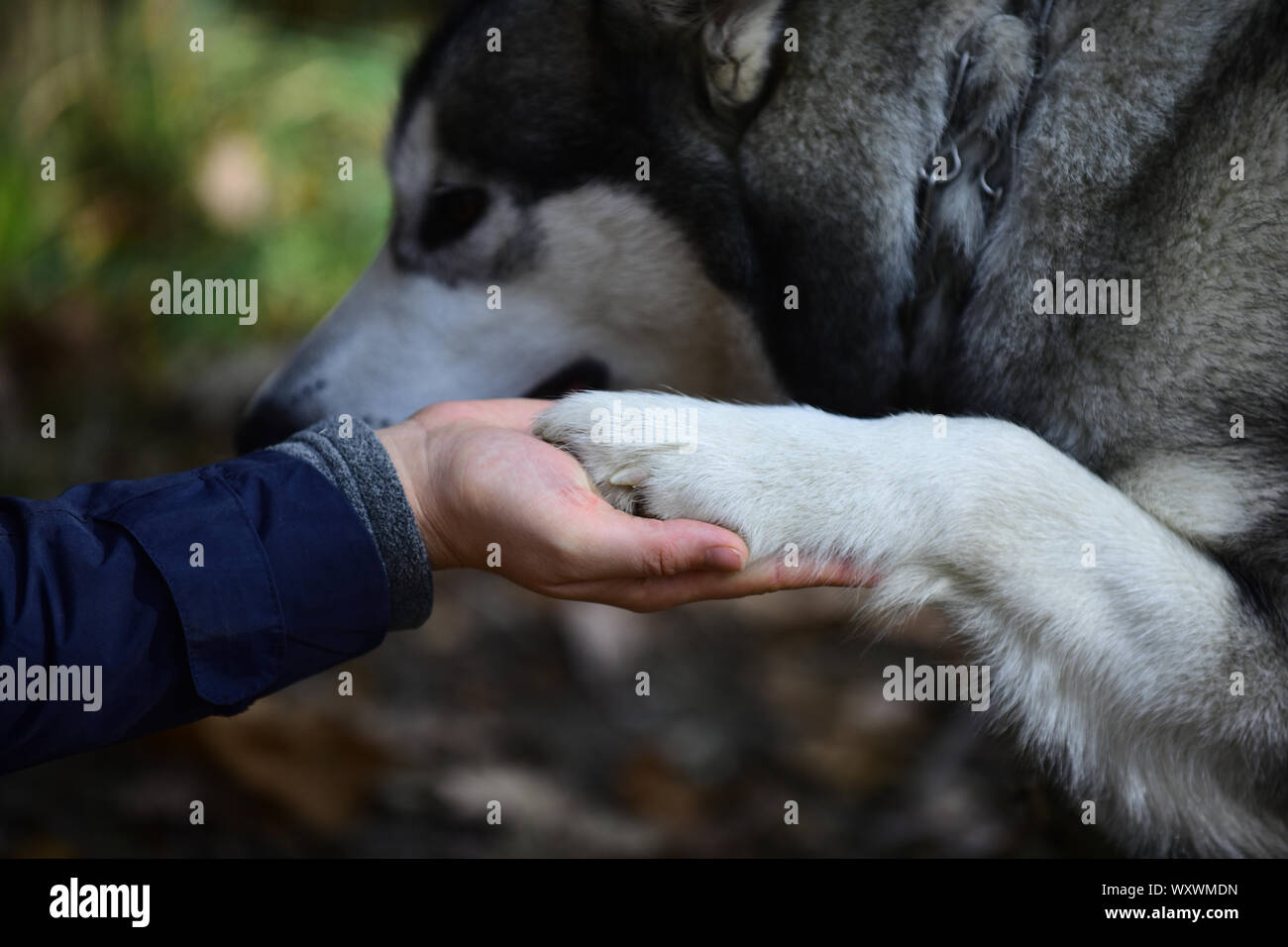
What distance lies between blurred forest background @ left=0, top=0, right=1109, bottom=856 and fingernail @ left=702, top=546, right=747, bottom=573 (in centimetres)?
58

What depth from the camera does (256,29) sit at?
5297mm

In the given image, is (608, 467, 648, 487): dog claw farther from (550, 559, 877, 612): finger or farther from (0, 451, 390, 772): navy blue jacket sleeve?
(0, 451, 390, 772): navy blue jacket sleeve

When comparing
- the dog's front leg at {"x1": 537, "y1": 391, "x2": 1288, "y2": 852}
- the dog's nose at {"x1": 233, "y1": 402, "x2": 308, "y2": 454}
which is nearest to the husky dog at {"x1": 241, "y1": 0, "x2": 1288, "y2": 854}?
the dog's front leg at {"x1": 537, "y1": 391, "x2": 1288, "y2": 852}

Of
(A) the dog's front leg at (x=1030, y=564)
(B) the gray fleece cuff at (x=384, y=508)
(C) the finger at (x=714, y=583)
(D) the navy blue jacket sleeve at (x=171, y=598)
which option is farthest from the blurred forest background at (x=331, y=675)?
(D) the navy blue jacket sleeve at (x=171, y=598)

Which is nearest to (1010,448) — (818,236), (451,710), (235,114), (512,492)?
(818,236)

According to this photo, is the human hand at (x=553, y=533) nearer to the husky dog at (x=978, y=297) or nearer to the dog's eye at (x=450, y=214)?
the husky dog at (x=978, y=297)

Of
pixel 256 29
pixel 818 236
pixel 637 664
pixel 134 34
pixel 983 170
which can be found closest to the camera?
pixel 983 170

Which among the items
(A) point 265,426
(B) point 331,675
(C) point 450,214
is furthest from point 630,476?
(B) point 331,675

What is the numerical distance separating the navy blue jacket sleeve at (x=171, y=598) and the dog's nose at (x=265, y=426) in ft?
2.00

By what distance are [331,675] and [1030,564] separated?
6.80 feet

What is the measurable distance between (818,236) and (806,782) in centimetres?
162

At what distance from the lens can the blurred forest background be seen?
2.57m

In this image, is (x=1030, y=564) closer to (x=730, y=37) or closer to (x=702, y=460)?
(x=702, y=460)
